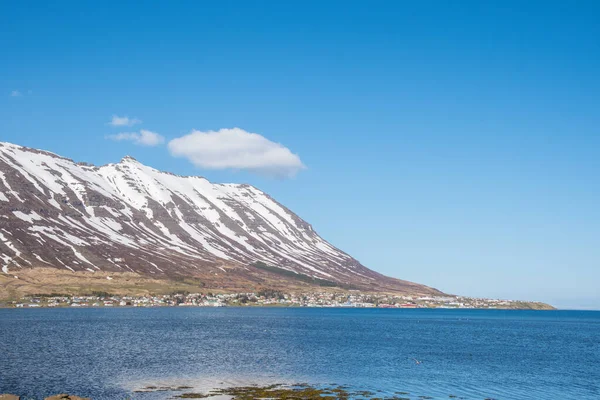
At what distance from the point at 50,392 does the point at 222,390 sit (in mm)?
16390

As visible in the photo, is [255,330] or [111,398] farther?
[255,330]

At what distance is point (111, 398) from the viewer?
57094 millimetres

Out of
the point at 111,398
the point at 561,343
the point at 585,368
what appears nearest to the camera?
the point at 111,398

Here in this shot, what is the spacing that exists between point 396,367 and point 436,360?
13.3 metres

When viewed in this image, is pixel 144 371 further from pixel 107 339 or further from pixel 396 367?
pixel 107 339

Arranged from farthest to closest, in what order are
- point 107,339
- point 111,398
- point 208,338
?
point 208,338, point 107,339, point 111,398

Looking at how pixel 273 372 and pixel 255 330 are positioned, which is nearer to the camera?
pixel 273 372

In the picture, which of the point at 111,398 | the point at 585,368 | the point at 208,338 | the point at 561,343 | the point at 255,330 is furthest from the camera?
the point at 255,330

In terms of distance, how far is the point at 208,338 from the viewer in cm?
12256

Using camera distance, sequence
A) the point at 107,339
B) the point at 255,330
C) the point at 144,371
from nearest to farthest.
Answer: the point at 144,371 → the point at 107,339 → the point at 255,330

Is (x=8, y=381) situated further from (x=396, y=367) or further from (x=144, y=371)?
(x=396, y=367)

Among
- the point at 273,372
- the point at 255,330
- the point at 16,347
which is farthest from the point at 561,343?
the point at 16,347

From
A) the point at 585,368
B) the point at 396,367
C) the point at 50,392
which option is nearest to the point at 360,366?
the point at 396,367

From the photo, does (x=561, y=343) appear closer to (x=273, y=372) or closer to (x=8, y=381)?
(x=273, y=372)
